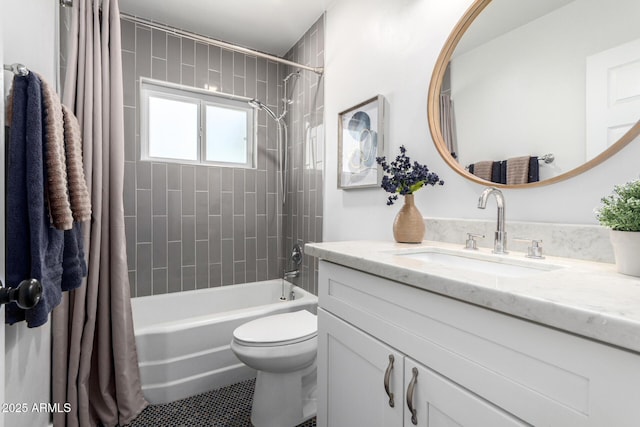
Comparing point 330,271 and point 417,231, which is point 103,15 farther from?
point 417,231

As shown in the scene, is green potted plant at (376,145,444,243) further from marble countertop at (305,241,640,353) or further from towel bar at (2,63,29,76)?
towel bar at (2,63,29,76)

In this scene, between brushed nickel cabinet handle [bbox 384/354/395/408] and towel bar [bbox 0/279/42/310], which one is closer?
towel bar [bbox 0/279/42/310]

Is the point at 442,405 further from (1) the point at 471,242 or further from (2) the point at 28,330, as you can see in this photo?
(2) the point at 28,330

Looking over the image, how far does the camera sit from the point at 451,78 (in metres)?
1.32

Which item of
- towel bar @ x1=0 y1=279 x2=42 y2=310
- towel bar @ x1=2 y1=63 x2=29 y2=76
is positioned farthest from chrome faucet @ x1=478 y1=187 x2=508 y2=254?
towel bar @ x1=2 y1=63 x2=29 y2=76

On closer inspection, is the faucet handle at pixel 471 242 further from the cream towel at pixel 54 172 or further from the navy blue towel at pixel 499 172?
the cream towel at pixel 54 172

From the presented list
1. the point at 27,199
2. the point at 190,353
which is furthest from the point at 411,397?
the point at 190,353

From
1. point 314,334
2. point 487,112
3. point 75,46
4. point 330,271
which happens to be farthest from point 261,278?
point 487,112

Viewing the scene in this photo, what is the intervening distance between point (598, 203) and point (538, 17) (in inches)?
25.7

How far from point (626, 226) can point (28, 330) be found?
186 centimetres

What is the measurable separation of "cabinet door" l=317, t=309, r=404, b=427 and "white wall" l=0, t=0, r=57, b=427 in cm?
98

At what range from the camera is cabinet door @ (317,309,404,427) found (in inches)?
32.8

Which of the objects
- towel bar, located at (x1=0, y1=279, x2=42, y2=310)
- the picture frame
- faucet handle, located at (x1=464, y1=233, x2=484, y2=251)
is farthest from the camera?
the picture frame

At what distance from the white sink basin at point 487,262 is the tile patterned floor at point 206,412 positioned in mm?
1097
